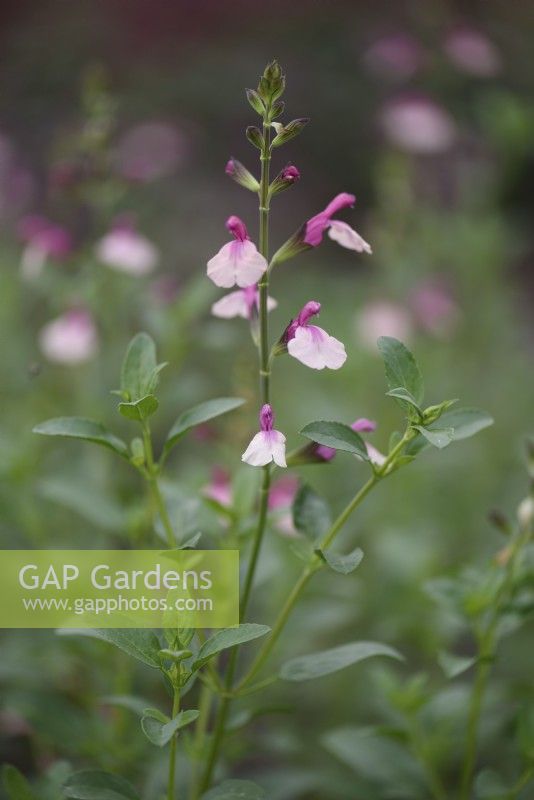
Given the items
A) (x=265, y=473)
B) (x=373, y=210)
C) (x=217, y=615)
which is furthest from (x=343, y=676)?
(x=373, y=210)

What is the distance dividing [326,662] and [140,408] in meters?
0.28

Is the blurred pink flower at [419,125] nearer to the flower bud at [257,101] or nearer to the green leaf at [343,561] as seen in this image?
the flower bud at [257,101]

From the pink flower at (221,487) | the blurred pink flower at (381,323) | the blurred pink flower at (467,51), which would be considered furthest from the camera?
the blurred pink flower at (467,51)

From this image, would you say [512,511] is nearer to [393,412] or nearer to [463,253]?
[393,412]

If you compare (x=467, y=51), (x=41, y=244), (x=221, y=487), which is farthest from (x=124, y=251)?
(x=467, y=51)

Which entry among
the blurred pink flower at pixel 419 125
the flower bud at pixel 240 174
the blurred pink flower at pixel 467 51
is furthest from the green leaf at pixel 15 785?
the blurred pink flower at pixel 467 51

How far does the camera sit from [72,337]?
50.3 inches

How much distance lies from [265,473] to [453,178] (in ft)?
8.10

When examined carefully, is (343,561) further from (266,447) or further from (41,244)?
(41,244)

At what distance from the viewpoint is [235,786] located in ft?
2.23

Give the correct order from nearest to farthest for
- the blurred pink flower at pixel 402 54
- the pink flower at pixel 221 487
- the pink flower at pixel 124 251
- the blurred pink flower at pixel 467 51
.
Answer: the pink flower at pixel 221 487 → the pink flower at pixel 124 251 → the blurred pink flower at pixel 467 51 → the blurred pink flower at pixel 402 54

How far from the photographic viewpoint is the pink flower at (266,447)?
0.58 metres

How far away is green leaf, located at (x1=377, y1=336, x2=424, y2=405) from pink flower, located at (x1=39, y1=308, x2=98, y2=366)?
717 millimetres

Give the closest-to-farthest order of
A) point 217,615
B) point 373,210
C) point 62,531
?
point 217,615, point 62,531, point 373,210
